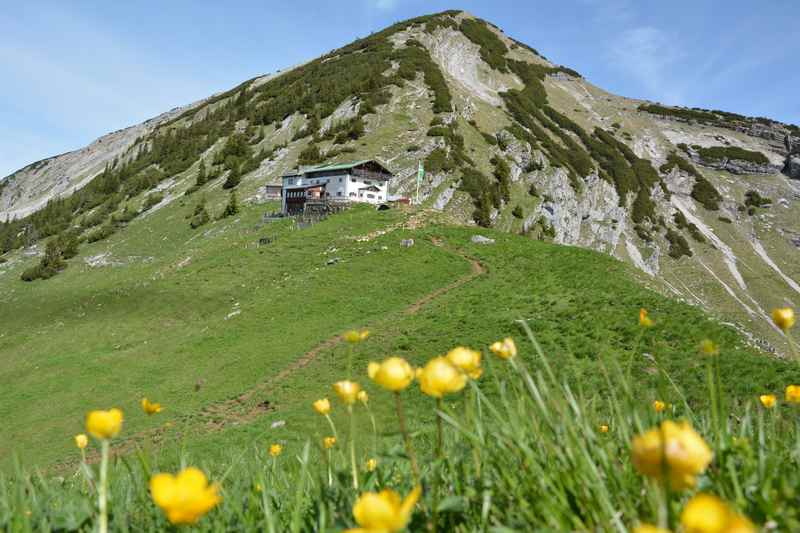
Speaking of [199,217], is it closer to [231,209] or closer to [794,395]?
[231,209]

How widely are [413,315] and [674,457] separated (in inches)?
808

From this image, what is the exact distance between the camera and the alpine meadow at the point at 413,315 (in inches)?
55.8

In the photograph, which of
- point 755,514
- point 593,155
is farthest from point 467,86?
point 755,514

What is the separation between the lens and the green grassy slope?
48.5 ft

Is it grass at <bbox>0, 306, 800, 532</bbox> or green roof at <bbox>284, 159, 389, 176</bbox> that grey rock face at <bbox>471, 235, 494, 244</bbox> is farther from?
grass at <bbox>0, 306, 800, 532</bbox>

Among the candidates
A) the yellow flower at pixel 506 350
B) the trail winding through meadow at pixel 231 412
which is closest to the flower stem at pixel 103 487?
the yellow flower at pixel 506 350

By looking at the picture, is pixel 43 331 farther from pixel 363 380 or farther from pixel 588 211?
pixel 588 211

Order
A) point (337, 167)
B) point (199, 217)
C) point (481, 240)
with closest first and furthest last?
point (481, 240), point (337, 167), point (199, 217)

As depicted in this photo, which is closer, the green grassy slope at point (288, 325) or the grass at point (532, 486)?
the grass at point (532, 486)

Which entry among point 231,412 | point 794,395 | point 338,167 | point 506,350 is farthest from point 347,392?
point 338,167

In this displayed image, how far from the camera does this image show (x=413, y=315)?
21.1 m

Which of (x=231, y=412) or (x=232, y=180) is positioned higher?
(x=232, y=180)

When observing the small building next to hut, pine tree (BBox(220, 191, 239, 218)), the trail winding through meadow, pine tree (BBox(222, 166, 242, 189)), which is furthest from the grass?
pine tree (BBox(222, 166, 242, 189))

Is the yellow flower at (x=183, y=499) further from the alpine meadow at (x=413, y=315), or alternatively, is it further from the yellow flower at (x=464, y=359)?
the yellow flower at (x=464, y=359)
